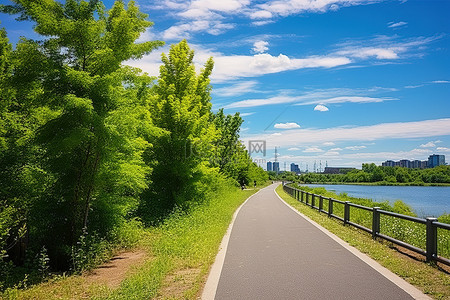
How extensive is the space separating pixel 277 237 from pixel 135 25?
29.7ft

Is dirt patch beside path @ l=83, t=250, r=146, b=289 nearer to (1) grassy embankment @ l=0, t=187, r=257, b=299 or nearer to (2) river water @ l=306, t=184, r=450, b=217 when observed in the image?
(1) grassy embankment @ l=0, t=187, r=257, b=299

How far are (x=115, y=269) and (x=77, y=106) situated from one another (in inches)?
178

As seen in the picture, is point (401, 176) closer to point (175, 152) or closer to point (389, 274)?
point (175, 152)

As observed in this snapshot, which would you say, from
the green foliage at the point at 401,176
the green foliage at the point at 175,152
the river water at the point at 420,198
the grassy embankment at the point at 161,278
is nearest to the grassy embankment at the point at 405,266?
the grassy embankment at the point at 161,278

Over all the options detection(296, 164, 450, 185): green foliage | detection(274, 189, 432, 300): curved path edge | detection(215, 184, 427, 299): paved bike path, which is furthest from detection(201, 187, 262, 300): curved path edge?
detection(296, 164, 450, 185): green foliage

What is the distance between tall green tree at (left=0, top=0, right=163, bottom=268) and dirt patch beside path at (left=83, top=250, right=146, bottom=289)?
1.62 m

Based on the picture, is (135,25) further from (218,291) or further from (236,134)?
(236,134)

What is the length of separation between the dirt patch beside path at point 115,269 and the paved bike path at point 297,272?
251cm

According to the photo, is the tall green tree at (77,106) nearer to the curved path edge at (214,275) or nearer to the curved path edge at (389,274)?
the curved path edge at (214,275)

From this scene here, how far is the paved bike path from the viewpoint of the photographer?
20.2ft

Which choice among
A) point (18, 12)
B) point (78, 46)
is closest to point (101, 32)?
point (78, 46)

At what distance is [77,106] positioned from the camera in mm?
9398

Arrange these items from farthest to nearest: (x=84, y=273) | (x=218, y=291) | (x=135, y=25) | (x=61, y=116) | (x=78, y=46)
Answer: (x=135, y=25) < (x=78, y=46) < (x=61, y=116) < (x=84, y=273) < (x=218, y=291)

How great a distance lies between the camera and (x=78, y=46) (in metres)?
10.8
